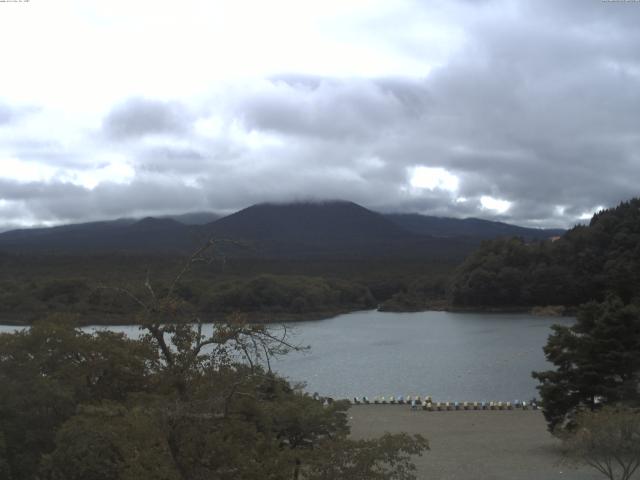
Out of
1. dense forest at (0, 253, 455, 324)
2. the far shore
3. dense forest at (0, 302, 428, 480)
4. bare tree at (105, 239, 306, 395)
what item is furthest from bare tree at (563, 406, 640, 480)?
the far shore

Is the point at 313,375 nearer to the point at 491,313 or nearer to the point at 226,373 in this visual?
the point at 226,373

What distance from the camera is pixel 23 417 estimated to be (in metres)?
9.55

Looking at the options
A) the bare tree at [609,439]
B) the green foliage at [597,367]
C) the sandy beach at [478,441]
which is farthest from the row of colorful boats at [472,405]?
the bare tree at [609,439]

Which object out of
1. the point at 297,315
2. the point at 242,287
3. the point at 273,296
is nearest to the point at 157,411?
the point at 242,287

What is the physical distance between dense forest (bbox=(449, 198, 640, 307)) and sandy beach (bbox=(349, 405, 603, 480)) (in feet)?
146

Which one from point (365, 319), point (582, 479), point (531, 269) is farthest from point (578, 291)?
point (582, 479)

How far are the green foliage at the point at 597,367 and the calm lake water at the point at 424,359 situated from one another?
6.54 meters

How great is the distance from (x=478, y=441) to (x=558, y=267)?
52328 millimetres

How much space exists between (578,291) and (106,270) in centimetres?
4673

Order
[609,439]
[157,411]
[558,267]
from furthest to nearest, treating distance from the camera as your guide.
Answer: [558,267], [609,439], [157,411]

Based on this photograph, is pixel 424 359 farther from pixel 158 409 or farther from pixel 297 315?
pixel 158 409

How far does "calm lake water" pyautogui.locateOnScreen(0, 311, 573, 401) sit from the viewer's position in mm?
28156

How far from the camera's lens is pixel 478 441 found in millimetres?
18156

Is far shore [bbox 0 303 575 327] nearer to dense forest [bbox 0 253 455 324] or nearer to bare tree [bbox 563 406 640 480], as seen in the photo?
dense forest [bbox 0 253 455 324]
